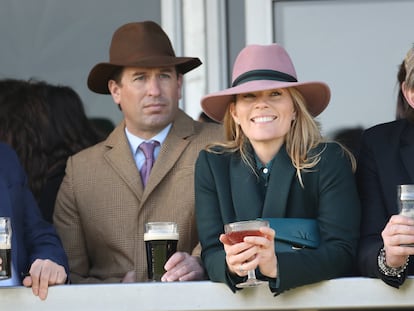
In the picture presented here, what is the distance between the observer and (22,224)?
15.2ft

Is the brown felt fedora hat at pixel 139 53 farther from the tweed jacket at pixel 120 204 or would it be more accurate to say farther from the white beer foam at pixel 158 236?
the white beer foam at pixel 158 236

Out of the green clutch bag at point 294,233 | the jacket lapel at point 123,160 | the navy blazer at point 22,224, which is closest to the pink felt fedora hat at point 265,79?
the green clutch bag at point 294,233

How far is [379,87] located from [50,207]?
1.96 meters

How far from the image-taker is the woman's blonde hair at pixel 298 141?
4.33 m

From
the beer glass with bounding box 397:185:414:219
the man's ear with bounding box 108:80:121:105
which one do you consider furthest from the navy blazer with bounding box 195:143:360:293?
the man's ear with bounding box 108:80:121:105

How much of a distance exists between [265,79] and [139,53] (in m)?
1.09

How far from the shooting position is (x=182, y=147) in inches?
206

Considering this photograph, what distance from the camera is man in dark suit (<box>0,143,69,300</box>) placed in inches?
176

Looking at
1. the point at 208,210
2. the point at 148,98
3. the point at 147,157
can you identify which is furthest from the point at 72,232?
Answer: the point at 208,210

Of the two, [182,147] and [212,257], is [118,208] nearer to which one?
[182,147]

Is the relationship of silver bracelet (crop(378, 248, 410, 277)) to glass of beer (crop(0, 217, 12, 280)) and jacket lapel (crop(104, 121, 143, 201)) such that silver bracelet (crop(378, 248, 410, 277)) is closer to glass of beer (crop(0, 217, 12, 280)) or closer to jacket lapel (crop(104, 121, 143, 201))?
glass of beer (crop(0, 217, 12, 280))

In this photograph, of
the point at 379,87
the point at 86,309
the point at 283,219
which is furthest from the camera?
the point at 379,87

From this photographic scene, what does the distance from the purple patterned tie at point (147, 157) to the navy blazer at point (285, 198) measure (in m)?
0.82

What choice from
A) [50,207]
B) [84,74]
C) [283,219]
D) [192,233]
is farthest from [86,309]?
[84,74]
